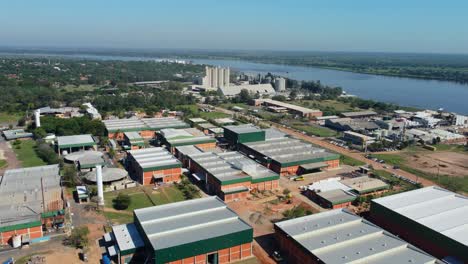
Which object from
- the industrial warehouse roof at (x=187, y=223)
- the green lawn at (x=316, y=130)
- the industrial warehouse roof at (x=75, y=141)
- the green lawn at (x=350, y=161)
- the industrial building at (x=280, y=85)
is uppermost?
the industrial building at (x=280, y=85)

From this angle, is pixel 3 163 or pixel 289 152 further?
pixel 289 152

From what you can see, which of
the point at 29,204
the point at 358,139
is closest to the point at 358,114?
the point at 358,139

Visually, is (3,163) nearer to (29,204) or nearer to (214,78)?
(29,204)

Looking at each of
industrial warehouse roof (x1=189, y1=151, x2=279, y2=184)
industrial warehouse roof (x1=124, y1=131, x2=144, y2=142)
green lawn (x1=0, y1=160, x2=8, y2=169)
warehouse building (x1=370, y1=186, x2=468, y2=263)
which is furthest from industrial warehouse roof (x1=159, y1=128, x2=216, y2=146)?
warehouse building (x1=370, y1=186, x2=468, y2=263)

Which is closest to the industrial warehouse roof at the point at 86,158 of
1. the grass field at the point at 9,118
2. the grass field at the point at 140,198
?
the grass field at the point at 140,198

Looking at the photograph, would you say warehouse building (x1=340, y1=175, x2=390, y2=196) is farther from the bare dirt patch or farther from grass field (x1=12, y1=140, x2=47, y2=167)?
grass field (x1=12, y1=140, x2=47, y2=167)

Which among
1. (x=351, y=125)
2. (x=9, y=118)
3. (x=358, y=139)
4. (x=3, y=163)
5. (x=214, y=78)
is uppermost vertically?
(x=214, y=78)

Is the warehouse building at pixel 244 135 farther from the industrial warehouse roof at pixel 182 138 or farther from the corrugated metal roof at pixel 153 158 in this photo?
the corrugated metal roof at pixel 153 158
